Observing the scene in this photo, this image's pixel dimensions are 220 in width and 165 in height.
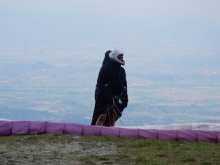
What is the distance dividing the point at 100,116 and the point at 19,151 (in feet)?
12.2

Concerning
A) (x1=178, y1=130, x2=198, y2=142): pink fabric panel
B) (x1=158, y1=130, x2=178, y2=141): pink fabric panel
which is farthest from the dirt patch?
(x1=178, y1=130, x2=198, y2=142): pink fabric panel

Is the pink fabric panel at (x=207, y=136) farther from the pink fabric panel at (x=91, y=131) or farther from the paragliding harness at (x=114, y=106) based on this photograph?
the paragliding harness at (x=114, y=106)

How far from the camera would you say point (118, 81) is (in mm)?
11930

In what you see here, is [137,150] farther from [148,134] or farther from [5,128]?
[5,128]

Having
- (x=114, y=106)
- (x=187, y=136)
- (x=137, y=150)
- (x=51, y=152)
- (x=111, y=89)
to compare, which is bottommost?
(x=51, y=152)

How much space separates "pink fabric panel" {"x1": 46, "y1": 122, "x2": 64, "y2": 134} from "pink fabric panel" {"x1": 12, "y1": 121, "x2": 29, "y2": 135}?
41 cm

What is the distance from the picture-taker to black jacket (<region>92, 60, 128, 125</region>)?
11844 mm

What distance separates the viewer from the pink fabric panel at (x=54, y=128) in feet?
34.1

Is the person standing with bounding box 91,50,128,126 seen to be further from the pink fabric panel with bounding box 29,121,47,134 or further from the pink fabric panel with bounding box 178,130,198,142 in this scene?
the pink fabric panel with bounding box 178,130,198,142

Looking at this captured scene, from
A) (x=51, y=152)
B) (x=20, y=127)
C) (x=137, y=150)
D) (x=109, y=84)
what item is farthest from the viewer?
(x=109, y=84)

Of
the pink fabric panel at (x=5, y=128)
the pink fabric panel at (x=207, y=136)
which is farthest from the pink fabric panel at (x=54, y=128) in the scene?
the pink fabric panel at (x=207, y=136)

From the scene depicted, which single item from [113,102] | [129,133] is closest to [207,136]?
[129,133]

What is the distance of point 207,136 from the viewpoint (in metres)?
10.2

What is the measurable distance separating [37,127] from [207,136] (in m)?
3.23
